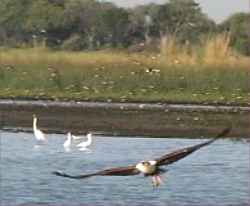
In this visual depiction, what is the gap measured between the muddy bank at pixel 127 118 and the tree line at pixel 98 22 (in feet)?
51.7

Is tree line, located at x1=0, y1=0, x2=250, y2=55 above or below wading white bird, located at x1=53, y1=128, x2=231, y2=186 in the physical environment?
below

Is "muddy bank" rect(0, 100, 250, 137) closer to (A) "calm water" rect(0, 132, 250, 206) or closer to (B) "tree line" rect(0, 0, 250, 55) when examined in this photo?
(A) "calm water" rect(0, 132, 250, 206)

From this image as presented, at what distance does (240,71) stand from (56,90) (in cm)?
367

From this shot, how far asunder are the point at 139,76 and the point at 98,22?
1777 cm

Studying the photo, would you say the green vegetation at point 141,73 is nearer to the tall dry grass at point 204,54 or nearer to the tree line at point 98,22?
the tall dry grass at point 204,54

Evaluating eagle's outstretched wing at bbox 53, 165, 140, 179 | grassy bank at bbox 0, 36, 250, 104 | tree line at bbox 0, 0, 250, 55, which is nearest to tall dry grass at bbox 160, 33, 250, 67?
grassy bank at bbox 0, 36, 250, 104

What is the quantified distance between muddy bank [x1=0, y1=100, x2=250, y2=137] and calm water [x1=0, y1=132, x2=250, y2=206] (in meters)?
2.33

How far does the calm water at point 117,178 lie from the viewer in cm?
973

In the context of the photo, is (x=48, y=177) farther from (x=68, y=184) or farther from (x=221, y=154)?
(x=221, y=154)

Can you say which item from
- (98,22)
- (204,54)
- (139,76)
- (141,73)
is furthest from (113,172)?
(98,22)

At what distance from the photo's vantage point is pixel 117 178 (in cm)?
1077

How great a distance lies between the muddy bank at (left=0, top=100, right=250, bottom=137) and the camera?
52.8 ft

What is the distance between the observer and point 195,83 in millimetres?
22281

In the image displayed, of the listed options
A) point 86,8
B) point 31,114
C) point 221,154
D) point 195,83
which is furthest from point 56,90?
point 86,8
